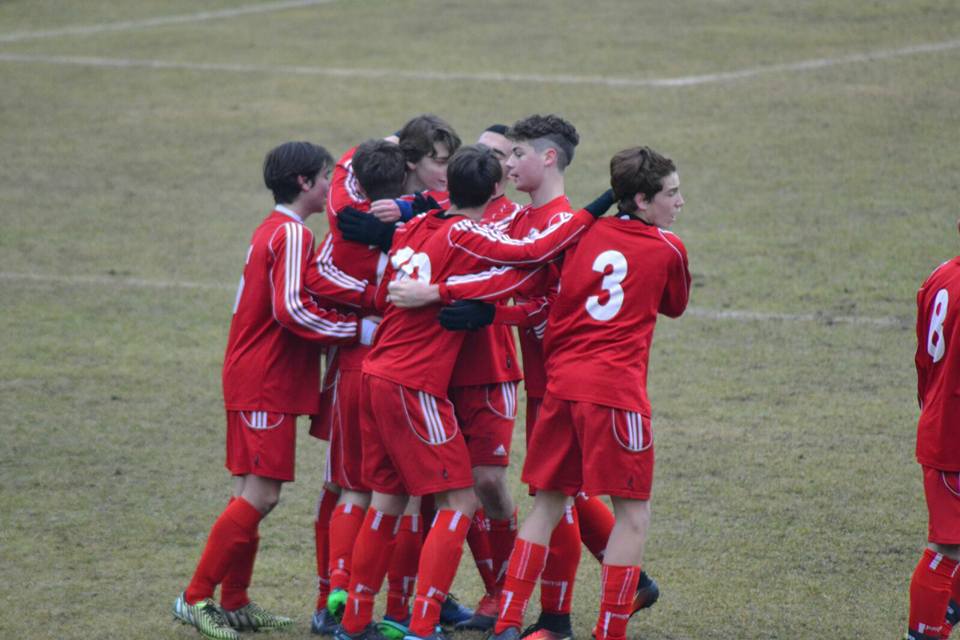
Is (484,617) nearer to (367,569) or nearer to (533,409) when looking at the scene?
(367,569)

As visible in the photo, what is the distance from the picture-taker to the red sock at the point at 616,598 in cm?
542

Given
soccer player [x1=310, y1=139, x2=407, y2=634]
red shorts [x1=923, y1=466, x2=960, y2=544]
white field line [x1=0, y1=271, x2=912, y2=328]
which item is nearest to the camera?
red shorts [x1=923, y1=466, x2=960, y2=544]

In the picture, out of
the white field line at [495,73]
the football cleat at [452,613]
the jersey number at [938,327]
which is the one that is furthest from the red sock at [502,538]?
the white field line at [495,73]

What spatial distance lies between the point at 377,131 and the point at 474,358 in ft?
35.8

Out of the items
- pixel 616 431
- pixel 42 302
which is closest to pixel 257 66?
pixel 42 302

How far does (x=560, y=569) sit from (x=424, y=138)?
1915 mm

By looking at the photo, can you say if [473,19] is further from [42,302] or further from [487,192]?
[487,192]

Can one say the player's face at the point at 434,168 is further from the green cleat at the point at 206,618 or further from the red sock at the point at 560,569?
the green cleat at the point at 206,618

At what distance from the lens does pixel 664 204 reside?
5.50 metres

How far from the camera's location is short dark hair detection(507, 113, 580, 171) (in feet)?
19.3

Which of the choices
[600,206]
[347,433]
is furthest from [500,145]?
[347,433]

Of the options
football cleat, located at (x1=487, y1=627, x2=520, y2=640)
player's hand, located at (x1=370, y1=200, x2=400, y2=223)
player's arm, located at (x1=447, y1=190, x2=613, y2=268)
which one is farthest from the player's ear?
football cleat, located at (x1=487, y1=627, x2=520, y2=640)

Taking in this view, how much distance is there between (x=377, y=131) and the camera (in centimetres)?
1645

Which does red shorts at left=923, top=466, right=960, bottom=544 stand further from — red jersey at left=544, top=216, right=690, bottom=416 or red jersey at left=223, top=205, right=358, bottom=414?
red jersey at left=223, top=205, right=358, bottom=414
